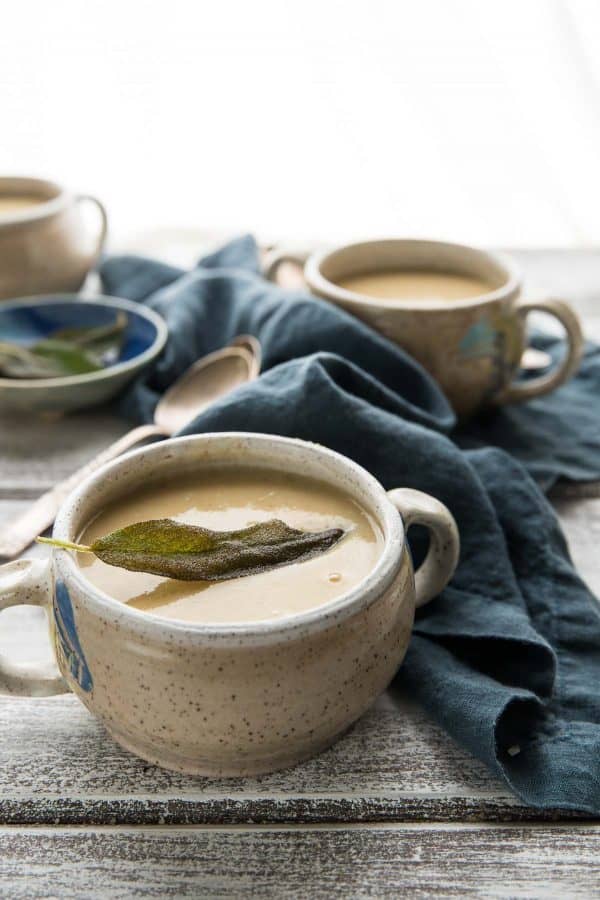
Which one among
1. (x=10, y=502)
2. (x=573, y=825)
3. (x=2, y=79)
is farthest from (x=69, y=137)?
(x=573, y=825)

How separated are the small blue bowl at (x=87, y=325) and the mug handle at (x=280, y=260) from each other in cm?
12

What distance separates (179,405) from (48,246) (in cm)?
27

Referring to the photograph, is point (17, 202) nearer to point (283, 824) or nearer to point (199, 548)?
point (199, 548)

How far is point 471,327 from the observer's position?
89cm

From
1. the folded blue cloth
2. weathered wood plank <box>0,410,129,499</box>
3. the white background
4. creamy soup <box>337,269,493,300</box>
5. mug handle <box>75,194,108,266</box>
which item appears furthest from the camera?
the white background

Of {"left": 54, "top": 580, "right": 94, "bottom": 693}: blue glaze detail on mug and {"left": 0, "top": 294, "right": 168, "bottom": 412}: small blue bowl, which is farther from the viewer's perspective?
{"left": 0, "top": 294, "right": 168, "bottom": 412}: small blue bowl

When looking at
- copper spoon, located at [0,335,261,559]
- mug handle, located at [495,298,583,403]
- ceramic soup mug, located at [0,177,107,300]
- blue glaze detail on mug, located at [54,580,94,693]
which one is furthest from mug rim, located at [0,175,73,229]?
blue glaze detail on mug, located at [54,580,94,693]

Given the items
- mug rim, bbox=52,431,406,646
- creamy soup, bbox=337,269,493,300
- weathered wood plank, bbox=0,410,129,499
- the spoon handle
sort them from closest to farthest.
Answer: mug rim, bbox=52,431,406,646
the spoon handle
weathered wood plank, bbox=0,410,129,499
creamy soup, bbox=337,269,493,300

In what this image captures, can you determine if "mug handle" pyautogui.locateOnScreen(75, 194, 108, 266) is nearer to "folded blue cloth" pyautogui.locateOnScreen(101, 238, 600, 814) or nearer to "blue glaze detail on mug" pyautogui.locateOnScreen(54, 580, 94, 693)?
"folded blue cloth" pyautogui.locateOnScreen(101, 238, 600, 814)

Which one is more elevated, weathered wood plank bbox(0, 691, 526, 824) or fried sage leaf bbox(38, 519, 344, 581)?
fried sage leaf bbox(38, 519, 344, 581)

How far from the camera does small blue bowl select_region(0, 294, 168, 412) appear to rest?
3.10 feet

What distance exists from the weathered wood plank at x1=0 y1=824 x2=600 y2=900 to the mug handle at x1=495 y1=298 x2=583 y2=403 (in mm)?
480

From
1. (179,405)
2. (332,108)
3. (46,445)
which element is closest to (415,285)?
(179,405)

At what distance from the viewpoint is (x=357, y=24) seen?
2.05 meters
